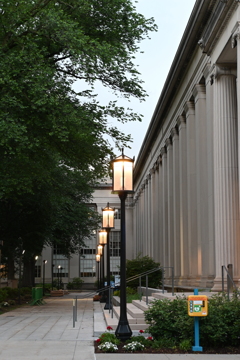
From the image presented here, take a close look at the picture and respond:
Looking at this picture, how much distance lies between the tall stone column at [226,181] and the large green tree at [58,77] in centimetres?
455

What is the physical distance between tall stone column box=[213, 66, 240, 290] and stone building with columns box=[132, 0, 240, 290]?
0.04m

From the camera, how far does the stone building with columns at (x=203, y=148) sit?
24.6 m

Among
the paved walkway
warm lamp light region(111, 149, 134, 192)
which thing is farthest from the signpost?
warm lamp light region(111, 149, 134, 192)

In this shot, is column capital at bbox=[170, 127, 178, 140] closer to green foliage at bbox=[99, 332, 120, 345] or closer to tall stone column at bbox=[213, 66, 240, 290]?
tall stone column at bbox=[213, 66, 240, 290]

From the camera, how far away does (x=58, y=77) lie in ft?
87.2

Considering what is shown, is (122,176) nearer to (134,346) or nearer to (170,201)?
(134,346)

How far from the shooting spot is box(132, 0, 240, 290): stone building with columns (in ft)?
80.6

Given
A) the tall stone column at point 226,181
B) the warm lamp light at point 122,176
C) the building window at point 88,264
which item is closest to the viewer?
the warm lamp light at point 122,176

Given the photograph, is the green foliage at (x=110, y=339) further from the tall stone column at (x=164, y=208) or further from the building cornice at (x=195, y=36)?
the tall stone column at (x=164, y=208)

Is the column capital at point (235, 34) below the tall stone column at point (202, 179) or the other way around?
the other way around

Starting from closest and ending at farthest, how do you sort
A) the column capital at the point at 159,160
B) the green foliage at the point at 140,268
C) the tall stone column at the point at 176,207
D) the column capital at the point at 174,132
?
the green foliage at the point at 140,268 < the tall stone column at the point at 176,207 < the column capital at the point at 174,132 < the column capital at the point at 159,160

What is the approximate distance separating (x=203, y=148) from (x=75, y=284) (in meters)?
63.2

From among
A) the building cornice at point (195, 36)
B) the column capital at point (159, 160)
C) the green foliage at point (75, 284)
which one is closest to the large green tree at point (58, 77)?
the building cornice at point (195, 36)

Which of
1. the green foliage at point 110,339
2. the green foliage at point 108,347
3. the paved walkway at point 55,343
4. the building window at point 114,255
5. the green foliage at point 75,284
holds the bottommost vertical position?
the green foliage at point 75,284
